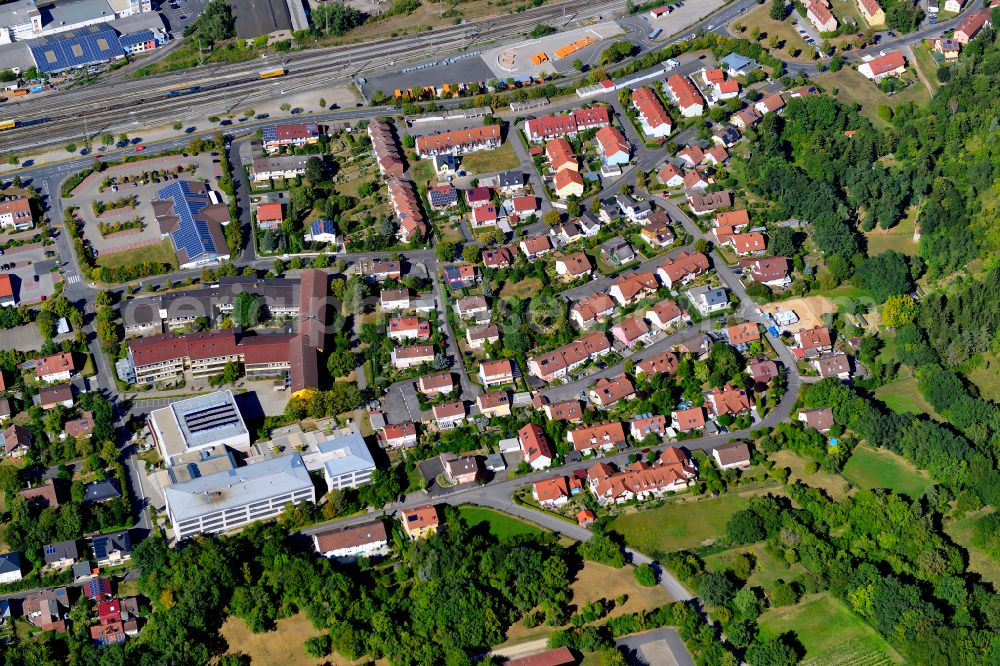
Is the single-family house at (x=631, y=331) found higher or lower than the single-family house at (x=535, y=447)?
higher

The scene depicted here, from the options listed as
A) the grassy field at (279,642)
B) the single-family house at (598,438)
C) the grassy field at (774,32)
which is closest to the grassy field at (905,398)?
the single-family house at (598,438)

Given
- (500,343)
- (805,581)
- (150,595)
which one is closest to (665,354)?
(500,343)

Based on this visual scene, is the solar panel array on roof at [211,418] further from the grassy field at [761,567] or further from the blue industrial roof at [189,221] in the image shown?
the grassy field at [761,567]

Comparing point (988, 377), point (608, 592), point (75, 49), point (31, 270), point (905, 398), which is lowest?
point (608, 592)

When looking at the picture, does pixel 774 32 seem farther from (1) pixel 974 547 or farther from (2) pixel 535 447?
(1) pixel 974 547

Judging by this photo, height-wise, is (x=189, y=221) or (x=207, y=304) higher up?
A: (x=189, y=221)

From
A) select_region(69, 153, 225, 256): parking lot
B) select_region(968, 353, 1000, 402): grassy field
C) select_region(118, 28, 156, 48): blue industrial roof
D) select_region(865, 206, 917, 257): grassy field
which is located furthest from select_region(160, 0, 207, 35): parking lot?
select_region(968, 353, 1000, 402): grassy field

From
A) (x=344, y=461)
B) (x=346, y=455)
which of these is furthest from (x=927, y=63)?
(x=344, y=461)
